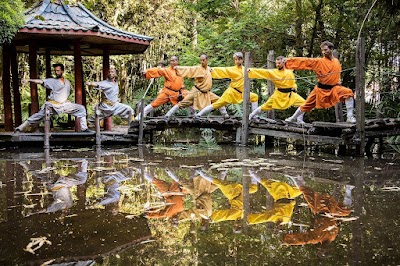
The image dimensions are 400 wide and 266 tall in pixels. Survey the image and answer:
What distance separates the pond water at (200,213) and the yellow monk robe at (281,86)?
110 inches

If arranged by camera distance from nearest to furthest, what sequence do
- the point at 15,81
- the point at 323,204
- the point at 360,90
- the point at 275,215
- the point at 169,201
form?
the point at 275,215 → the point at 323,204 → the point at 169,201 → the point at 360,90 → the point at 15,81

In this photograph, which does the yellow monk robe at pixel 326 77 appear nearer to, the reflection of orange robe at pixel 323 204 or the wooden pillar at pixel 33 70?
the reflection of orange robe at pixel 323 204

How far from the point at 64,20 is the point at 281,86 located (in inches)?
212

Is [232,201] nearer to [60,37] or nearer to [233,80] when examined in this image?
[233,80]

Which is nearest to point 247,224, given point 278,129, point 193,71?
point 278,129

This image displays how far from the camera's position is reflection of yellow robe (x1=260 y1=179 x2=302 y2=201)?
16.4ft

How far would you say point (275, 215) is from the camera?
4.13 m

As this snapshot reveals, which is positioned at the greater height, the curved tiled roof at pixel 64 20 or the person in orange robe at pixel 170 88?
the curved tiled roof at pixel 64 20

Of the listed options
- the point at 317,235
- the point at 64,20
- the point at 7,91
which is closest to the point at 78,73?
the point at 64,20

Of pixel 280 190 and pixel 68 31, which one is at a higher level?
pixel 68 31

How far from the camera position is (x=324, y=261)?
9.65 feet

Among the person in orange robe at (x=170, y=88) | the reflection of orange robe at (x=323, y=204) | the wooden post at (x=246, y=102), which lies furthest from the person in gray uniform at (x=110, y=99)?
the reflection of orange robe at (x=323, y=204)

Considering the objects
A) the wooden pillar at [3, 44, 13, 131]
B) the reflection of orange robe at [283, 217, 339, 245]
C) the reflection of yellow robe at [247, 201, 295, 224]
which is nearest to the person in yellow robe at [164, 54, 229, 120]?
the wooden pillar at [3, 44, 13, 131]

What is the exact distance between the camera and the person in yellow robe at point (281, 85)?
9.91 meters
